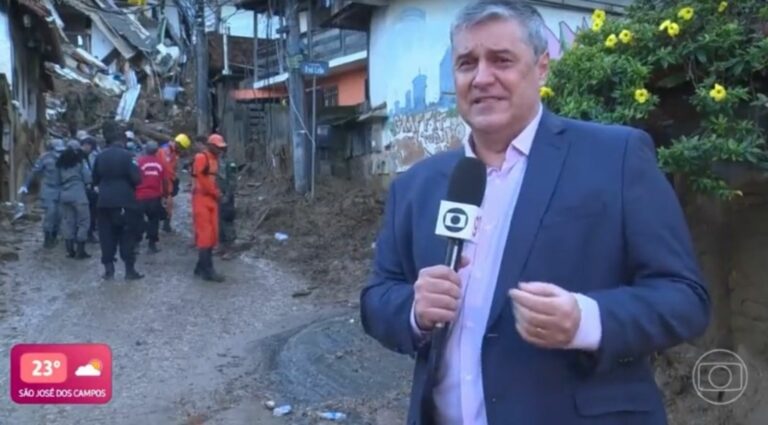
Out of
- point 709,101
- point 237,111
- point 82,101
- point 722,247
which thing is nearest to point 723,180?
point 709,101

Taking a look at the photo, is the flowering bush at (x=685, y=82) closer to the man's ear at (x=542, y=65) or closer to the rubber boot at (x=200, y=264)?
the man's ear at (x=542, y=65)

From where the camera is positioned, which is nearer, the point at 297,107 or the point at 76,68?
the point at 297,107

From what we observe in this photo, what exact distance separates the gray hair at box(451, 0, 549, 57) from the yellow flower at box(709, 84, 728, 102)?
233 centimetres

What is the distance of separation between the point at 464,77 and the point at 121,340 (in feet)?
23.8

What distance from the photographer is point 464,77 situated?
217cm

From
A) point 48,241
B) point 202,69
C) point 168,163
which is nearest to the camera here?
point 48,241

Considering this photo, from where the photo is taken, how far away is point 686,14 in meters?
4.59

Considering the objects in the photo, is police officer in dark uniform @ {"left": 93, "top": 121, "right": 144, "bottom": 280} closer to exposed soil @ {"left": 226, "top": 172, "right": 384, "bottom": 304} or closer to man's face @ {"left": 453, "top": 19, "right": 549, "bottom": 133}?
exposed soil @ {"left": 226, "top": 172, "right": 384, "bottom": 304}

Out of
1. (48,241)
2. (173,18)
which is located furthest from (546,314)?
(173,18)

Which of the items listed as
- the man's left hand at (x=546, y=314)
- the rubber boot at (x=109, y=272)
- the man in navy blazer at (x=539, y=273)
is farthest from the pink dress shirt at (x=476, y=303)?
the rubber boot at (x=109, y=272)

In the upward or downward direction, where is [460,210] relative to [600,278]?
upward

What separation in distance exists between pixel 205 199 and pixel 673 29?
8242 millimetres

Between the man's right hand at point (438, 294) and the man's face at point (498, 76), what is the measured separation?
410 millimetres

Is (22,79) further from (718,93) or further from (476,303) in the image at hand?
(476,303)
